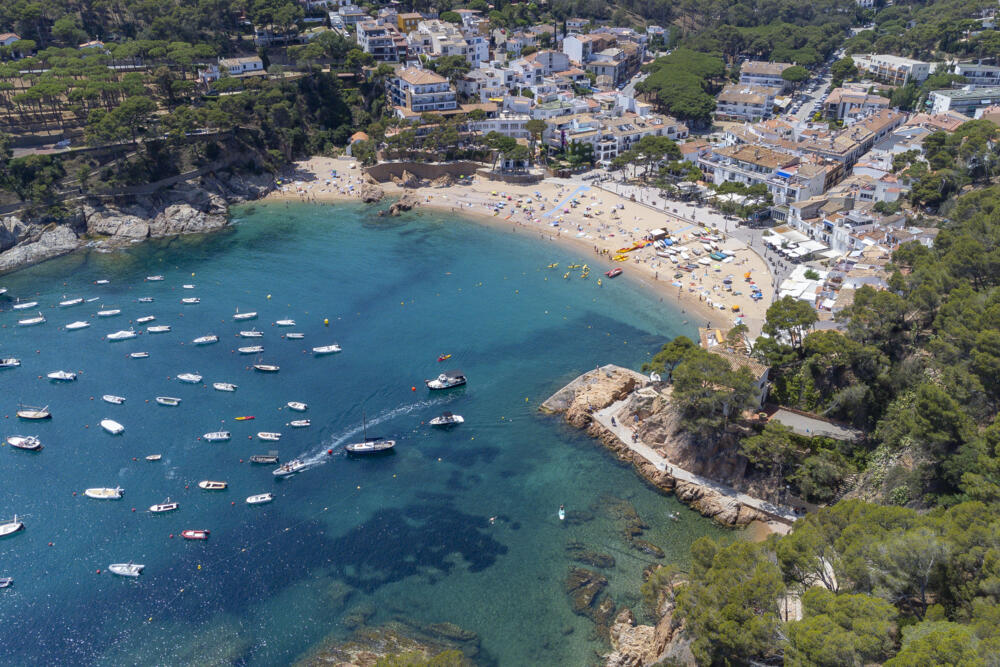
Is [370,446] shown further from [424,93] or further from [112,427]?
[424,93]

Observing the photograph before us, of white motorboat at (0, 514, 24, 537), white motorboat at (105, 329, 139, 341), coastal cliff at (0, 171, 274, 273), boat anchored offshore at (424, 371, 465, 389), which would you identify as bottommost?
white motorboat at (0, 514, 24, 537)

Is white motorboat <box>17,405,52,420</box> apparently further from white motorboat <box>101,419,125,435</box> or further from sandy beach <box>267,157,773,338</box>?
sandy beach <box>267,157,773,338</box>

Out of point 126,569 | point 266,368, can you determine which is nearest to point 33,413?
point 266,368

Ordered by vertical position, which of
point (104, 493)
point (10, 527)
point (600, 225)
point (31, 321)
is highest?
point (600, 225)

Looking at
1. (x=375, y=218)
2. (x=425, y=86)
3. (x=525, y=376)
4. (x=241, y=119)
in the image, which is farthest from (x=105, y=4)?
(x=525, y=376)

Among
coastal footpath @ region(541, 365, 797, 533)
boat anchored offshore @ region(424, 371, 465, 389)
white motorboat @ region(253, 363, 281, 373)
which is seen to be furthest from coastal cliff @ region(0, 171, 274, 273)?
coastal footpath @ region(541, 365, 797, 533)

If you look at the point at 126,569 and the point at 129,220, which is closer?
the point at 126,569

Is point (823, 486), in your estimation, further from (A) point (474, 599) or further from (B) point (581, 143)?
(B) point (581, 143)
